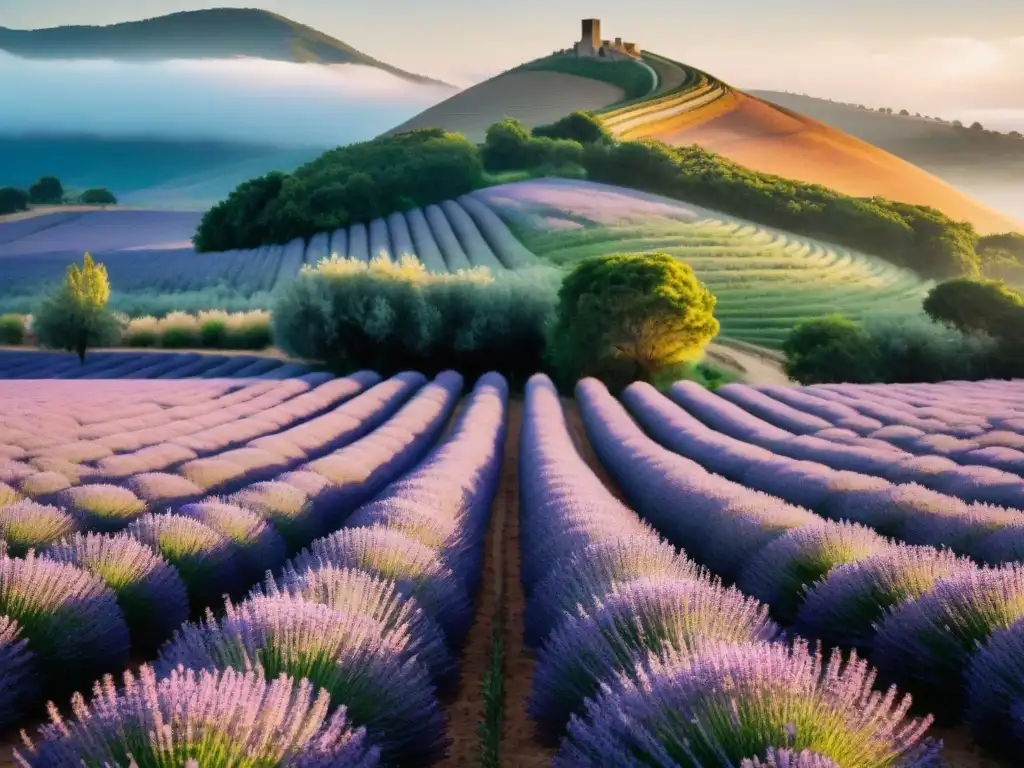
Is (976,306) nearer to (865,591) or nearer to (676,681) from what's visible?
(865,591)

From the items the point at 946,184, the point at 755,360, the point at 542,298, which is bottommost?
the point at 755,360

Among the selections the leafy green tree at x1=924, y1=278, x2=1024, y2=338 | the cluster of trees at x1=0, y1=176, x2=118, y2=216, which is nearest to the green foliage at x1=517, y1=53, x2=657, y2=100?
the cluster of trees at x1=0, y1=176, x2=118, y2=216

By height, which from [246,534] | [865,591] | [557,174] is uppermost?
[557,174]

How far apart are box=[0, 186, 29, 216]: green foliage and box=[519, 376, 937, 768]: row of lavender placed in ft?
190

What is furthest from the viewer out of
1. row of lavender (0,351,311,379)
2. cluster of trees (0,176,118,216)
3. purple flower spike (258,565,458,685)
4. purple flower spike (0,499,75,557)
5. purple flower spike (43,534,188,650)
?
cluster of trees (0,176,118,216)

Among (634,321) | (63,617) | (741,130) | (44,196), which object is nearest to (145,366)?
(634,321)

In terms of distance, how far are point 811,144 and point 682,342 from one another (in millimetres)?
33159

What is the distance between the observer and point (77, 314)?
2895 centimetres

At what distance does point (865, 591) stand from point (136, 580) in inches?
136

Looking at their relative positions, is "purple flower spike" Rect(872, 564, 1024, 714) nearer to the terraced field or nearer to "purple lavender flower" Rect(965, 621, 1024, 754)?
"purple lavender flower" Rect(965, 621, 1024, 754)

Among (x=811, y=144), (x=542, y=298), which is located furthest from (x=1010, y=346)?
(x=811, y=144)

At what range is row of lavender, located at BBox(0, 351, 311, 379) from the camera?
26312 millimetres

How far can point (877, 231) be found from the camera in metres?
45.2

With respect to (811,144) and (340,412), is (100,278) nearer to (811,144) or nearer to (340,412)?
(340,412)
